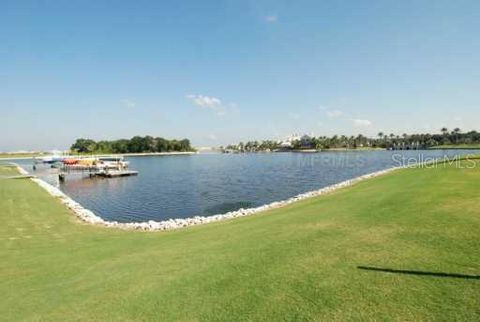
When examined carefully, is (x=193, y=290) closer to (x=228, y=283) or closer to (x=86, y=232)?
(x=228, y=283)

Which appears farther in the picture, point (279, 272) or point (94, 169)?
point (94, 169)

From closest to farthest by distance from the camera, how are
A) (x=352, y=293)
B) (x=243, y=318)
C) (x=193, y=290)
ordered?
(x=243, y=318), (x=352, y=293), (x=193, y=290)

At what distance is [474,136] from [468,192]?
208782mm

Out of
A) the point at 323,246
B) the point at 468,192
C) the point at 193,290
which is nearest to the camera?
the point at 193,290

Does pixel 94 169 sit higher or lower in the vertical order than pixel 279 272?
lower

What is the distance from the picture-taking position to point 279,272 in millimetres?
7105

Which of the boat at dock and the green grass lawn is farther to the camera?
the boat at dock

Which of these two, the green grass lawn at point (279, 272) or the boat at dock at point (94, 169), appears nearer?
the green grass lawn at point (279, 272)

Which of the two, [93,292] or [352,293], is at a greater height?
[352,293]

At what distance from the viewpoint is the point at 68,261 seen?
1073cm

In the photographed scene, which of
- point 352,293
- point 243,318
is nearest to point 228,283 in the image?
point 243,318

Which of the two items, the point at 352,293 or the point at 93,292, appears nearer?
the point at 352,293

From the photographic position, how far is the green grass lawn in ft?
18.2

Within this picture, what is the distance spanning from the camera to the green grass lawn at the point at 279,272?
18.2 feet
